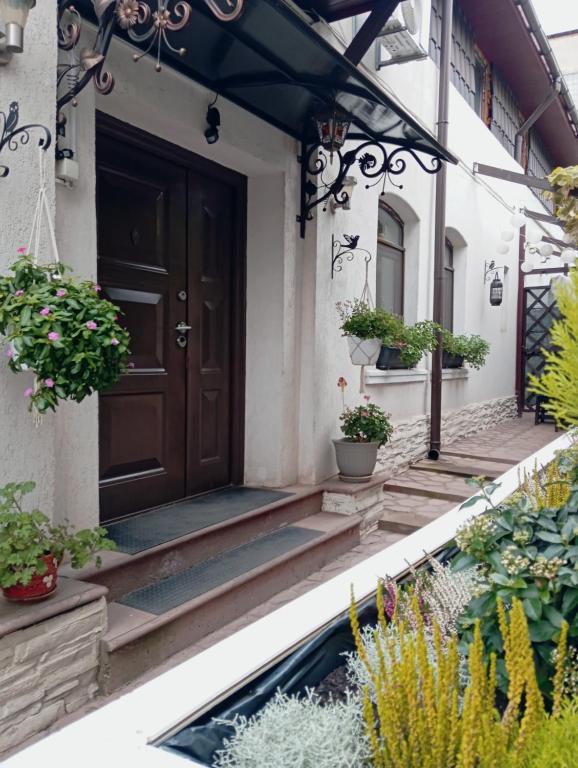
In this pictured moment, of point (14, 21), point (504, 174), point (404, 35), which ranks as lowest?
point (14, 21)

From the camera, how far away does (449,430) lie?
24.9 ft

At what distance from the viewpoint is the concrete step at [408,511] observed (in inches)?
185

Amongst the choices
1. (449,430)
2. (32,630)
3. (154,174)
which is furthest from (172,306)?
(449,430)

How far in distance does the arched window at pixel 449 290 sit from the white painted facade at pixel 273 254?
0.32ft

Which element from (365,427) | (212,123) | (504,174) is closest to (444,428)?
(365,427)

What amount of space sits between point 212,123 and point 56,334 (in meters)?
2.18

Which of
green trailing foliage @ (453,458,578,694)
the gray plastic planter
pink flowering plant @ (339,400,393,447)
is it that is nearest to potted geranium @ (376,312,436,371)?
pink flowering plant @ (339,400,393,447)

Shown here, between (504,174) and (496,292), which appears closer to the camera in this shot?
(504,174)

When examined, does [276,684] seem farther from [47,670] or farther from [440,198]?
[440,198]

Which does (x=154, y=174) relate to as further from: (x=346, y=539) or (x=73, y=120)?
(x=346, y=539)

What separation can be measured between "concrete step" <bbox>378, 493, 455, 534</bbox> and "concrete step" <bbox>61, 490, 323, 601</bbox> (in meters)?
0.72

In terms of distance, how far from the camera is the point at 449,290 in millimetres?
8266

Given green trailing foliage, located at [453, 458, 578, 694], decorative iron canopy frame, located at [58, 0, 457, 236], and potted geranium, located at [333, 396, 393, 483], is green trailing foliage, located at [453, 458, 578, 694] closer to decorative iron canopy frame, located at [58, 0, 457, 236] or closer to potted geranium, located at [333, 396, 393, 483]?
decorative iron canopy frame, located at [58, 0, 457, 236]

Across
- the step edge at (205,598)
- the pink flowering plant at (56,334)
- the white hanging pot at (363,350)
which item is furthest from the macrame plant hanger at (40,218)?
the white hanging pot at (363,350)
